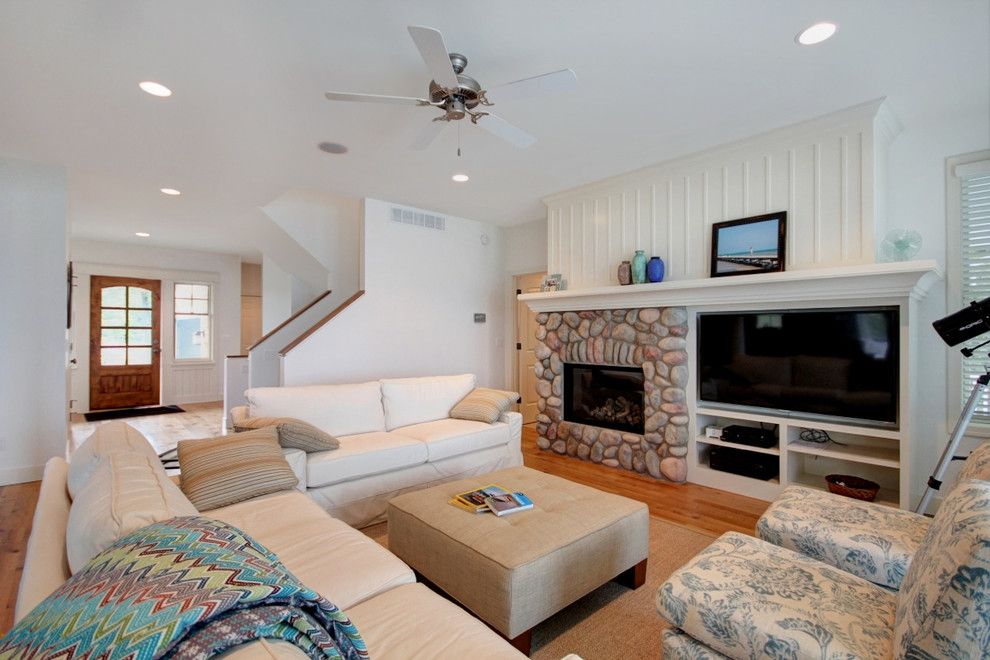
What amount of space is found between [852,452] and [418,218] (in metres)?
4.39

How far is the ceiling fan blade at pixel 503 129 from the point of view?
2.44m

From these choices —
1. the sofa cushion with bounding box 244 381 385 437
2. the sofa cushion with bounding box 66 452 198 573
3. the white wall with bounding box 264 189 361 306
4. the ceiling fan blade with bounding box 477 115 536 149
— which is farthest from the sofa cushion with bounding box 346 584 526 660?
the white wall with bounding box 264 189 361 306

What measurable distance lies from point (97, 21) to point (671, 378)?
159 inches

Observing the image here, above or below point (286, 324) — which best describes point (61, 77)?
above

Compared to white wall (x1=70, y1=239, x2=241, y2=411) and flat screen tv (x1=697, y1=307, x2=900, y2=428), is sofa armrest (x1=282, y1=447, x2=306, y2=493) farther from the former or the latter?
white wall (x1=70, y1=239, x2=241, y2=411)

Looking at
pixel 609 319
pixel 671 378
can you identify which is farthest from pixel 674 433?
pixel 609 319

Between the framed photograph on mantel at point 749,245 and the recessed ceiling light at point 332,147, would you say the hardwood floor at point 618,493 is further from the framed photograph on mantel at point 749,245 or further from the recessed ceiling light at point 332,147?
the recessed ceiling light at point 332,147

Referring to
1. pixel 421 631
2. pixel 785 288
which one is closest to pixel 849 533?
pixel 421 631

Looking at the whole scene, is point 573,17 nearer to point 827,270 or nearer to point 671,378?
point 827,270

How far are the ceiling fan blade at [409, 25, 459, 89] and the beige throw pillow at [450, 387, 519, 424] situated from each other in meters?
2.49

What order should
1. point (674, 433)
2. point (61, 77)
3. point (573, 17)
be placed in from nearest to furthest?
point (573, 17) < point (61, 77) < point (674, 433)

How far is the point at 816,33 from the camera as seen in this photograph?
211 cm

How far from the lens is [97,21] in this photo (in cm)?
202

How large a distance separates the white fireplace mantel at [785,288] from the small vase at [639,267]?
74 millimetres
